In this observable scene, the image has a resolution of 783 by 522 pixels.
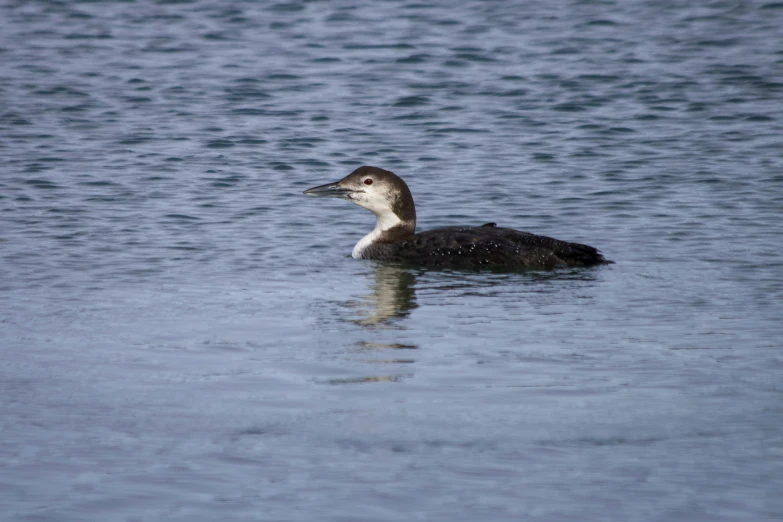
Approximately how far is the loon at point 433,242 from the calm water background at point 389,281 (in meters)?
0.22

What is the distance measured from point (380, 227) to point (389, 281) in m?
1.18

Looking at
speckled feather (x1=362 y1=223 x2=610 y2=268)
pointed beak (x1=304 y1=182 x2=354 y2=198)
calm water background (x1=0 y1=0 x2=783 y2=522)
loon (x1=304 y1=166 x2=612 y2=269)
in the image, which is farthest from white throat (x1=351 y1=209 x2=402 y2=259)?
speckled feather (x1=362 y1=223 x2=610 y2=268)

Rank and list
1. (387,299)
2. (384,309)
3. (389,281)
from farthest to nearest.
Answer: (389,281), (387,299), (384,309)

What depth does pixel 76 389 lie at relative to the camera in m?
6.33

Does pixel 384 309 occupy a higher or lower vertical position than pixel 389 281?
higher

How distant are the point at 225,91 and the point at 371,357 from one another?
1057cm

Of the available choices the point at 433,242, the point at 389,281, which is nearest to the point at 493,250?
the point at 433,242

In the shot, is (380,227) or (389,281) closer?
(389,281)

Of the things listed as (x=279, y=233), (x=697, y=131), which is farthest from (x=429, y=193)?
(x=697, y=131)

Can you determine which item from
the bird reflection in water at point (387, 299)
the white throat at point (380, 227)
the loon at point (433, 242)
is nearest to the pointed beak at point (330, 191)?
the loon at point (433, 242)

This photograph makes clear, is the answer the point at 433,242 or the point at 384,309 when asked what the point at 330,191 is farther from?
the point at 384,309

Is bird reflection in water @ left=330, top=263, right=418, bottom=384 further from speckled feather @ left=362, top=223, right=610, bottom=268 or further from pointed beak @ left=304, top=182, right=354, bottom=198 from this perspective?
pointed beak @ left=304, top=182, right=354, bottom=198

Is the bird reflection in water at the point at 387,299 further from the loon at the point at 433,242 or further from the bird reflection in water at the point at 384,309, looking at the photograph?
the loon at the point at 433,242

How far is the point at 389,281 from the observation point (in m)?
9.30
